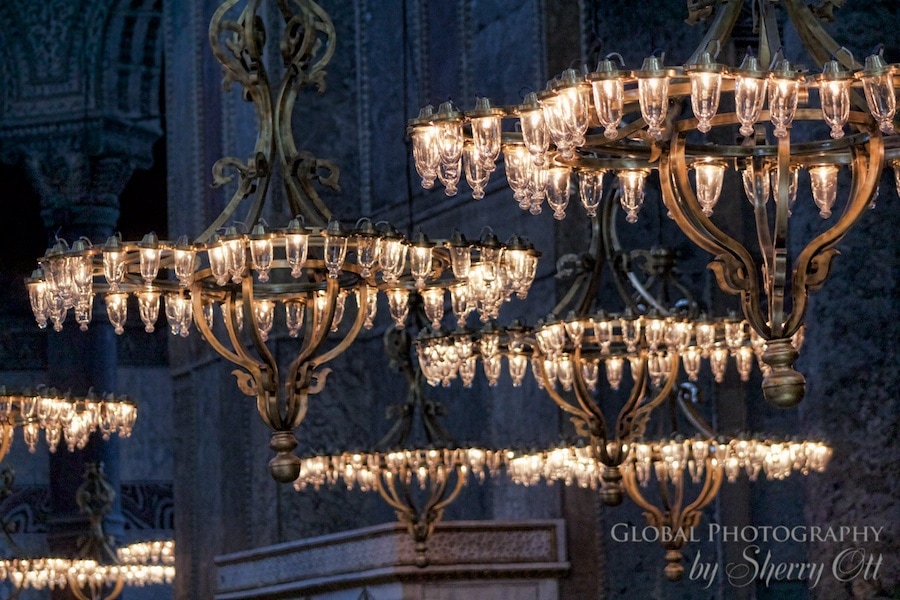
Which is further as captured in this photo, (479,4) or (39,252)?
(39,252)

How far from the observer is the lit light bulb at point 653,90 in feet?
15.6

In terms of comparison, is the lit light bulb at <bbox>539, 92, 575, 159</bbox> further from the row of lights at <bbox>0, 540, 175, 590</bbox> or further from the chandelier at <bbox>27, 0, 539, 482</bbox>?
the row of lights at <bbox>0, 540, 175, 590</bbox>

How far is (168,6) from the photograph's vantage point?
15.5 meters

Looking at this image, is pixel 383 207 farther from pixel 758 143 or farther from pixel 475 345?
pixel 758 143

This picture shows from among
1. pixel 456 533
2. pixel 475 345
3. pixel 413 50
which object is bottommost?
pixel 456 533

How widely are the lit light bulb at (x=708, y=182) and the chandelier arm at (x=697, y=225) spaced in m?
0.37

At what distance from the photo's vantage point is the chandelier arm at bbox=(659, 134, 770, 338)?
192 inches

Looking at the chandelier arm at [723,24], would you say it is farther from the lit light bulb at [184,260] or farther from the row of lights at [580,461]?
the row of lights at [580,461]

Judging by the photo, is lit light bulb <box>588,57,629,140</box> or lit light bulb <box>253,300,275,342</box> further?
lit light bulb <box>253,300,275,342</box>

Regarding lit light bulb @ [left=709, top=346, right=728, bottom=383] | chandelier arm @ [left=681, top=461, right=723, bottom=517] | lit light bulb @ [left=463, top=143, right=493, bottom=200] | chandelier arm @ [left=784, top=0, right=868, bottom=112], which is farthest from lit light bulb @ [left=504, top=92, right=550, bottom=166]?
chandelier arm @ [left=681, top=461, right=723, bottom=517]

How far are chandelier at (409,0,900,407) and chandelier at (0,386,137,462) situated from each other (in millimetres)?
4650

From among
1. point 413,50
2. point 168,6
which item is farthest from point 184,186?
point 413,50

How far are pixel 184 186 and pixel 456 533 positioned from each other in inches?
231

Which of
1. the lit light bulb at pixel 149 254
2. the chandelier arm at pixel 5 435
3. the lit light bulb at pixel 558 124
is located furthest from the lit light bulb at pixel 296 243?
the chandelier arm at pixel 5 435
